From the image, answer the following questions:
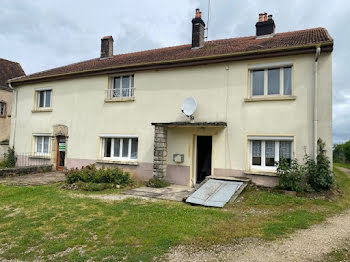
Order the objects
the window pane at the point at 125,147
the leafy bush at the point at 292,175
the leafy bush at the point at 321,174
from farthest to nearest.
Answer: the window pane at the point at 125,147
the leafy bush at the point at 292,175
the leafy bush at the point at 321,174

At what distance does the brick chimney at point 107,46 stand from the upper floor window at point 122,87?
4.09 metres

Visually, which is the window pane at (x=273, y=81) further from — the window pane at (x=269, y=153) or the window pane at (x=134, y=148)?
the window pane at (x=134, y=148)

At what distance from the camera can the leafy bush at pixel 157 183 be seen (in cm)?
1051

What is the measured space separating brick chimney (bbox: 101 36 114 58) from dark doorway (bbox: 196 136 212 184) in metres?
9.15

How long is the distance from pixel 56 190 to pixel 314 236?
8.68m

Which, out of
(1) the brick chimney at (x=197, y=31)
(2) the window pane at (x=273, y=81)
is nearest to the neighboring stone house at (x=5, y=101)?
(1) the brick chimney at (x=197, y=31)

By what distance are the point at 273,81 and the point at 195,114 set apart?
11.0 feet

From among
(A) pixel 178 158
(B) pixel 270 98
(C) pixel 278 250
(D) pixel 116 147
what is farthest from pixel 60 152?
(C) pixel 278 250

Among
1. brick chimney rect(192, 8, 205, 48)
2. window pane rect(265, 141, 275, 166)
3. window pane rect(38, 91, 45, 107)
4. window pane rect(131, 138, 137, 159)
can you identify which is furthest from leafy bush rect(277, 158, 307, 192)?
window pane rect(38, 91, 45, 107)

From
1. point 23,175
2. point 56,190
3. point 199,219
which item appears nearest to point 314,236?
point 199,219

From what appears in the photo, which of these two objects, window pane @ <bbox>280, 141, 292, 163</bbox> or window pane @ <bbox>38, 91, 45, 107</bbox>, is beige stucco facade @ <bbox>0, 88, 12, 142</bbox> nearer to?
window pane @ <bbox>38, 91, 45, 107</bbox>

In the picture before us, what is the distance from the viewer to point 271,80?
32.6 feet

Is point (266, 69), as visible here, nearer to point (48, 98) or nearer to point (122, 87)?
point (122, 87)

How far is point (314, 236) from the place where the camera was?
5.26m
